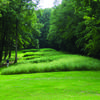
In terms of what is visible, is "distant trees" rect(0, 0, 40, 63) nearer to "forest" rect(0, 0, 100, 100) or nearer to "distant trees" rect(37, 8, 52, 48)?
"forest" rect(0, 0, 100, 100)

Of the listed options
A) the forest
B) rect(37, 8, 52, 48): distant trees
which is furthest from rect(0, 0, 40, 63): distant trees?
rect(37, 8, 52, 48): distant trees

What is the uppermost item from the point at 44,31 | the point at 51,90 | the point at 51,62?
the point at 44,31

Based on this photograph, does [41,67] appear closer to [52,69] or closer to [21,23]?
[52,69]

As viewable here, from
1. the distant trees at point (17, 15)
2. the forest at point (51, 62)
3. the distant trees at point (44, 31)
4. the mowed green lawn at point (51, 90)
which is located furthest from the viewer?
the distant trees at point (44, 31)

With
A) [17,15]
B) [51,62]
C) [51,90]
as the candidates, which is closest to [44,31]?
[17,15]

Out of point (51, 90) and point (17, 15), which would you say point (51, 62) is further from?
point (17, 15)

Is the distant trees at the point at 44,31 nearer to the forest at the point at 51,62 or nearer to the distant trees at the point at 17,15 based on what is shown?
the forest at the point at 51,62

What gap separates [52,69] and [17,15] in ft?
33.9

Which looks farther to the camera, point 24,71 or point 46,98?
point 24,71

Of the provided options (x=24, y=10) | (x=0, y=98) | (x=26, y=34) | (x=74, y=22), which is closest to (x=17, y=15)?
(x=24, y=10)

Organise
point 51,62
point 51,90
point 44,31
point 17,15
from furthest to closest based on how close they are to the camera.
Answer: point 44,31 → point 17,15 → point 51,62 → point 51,90

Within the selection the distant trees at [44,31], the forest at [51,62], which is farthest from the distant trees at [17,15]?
the distant trees at [44,31]

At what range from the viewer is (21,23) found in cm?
1920

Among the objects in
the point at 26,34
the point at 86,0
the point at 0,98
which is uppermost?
the point at 86,0
